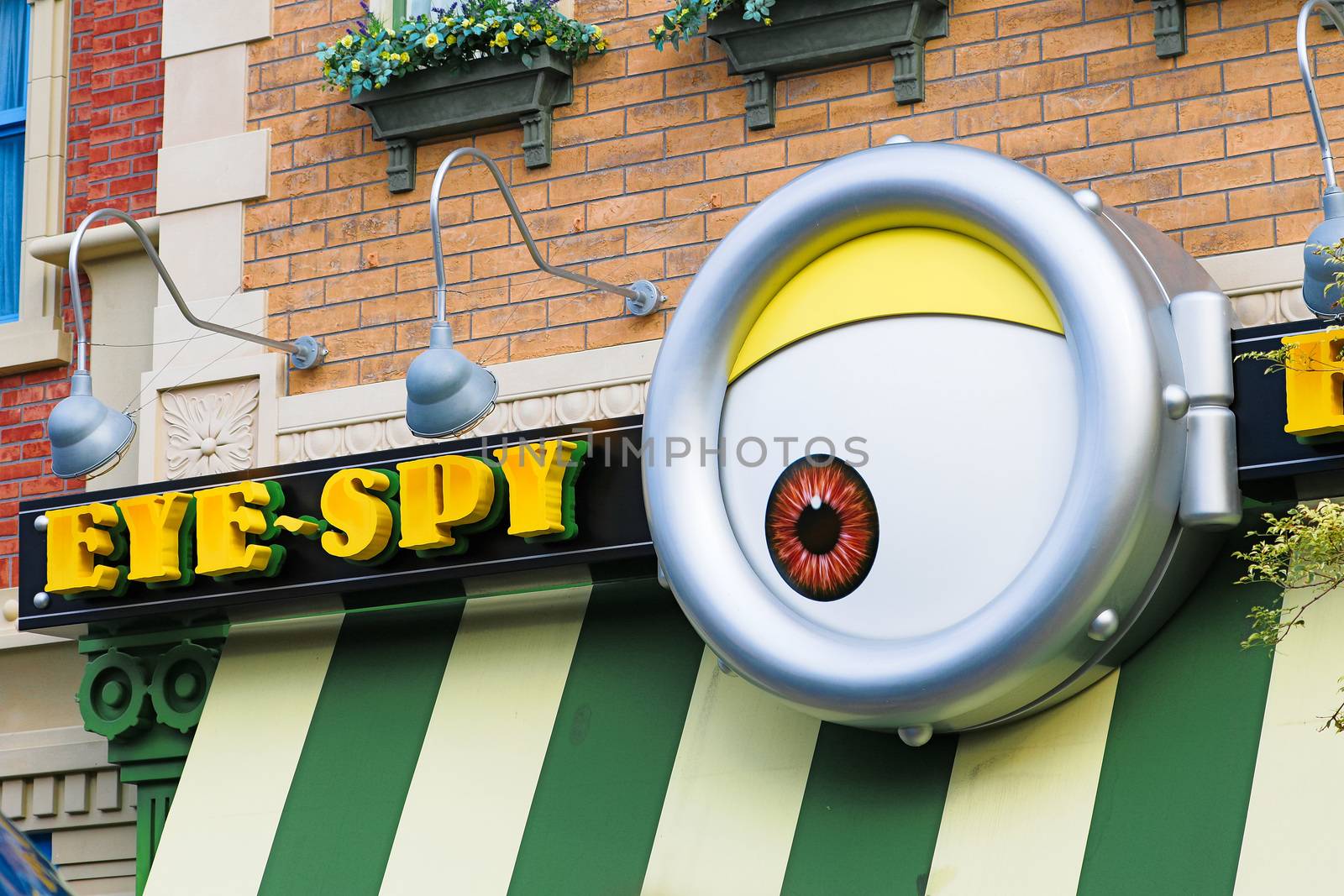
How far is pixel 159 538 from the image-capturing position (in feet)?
22.6

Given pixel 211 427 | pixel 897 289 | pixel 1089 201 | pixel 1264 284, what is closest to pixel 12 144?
pixel 211 427

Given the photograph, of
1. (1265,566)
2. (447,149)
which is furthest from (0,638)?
(1265,566)

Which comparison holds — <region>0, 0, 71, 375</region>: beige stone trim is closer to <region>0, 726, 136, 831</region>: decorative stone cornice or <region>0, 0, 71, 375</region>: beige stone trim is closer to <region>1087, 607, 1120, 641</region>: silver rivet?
<region>0, 726, 136, 831</region>: decorative stone cornice

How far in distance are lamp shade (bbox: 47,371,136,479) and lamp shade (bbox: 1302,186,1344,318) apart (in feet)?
13.1

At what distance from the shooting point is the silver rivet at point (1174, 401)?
17.0 ft

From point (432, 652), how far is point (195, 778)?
40.2 inches

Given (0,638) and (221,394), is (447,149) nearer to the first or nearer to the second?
(221,394)

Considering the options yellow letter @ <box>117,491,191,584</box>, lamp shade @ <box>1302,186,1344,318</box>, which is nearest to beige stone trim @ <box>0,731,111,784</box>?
yellow letter @ <box>117,491,191,584</box>

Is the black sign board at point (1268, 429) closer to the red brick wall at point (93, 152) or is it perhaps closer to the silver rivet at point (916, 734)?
the silver rivet at point (916, 734)

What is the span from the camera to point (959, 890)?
5.40 m

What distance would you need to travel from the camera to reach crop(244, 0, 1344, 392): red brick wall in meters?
5.89

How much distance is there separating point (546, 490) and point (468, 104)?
1679mm

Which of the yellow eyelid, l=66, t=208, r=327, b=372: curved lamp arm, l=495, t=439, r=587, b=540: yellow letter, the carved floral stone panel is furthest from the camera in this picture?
the carved floral stone panel

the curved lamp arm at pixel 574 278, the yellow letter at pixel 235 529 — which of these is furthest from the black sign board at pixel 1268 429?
the yellow letter at pixel 235 529
